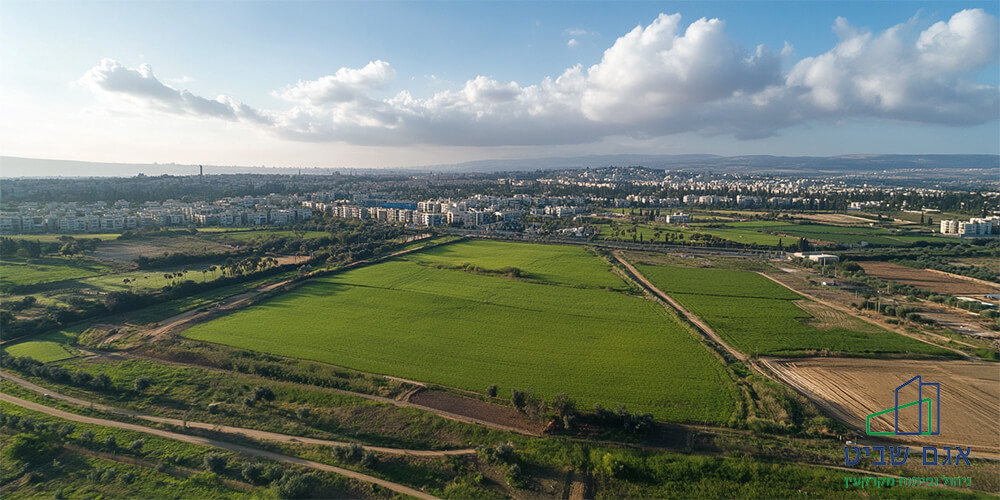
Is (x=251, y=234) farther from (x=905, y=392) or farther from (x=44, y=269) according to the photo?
(x=905, y=392)

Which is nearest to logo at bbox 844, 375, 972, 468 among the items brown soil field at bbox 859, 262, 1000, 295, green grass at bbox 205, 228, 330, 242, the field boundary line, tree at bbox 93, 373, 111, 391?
the field boundary line

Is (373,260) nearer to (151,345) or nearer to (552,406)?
(151,345)

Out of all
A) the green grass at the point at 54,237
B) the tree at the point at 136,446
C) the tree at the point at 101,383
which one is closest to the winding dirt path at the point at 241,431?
the tree at the point at 101,383

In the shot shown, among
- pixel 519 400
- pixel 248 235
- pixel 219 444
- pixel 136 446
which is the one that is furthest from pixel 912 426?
pixel 248 235

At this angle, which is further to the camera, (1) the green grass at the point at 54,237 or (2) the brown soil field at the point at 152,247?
(1) the green grass at the point at 54,237

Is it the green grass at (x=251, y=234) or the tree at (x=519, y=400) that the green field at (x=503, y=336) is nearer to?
the tree at (x=519, y=400)

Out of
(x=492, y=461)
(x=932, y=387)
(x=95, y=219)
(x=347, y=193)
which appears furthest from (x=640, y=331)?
(x=347, y=193)
